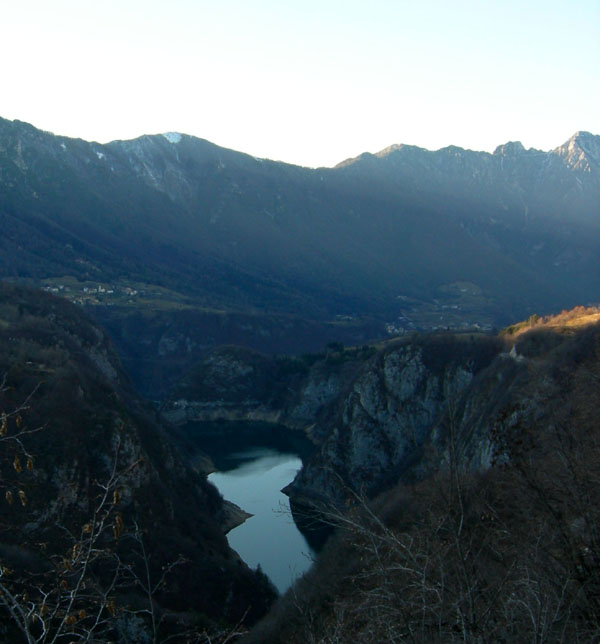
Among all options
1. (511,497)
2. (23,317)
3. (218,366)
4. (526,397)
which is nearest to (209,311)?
(218,366)

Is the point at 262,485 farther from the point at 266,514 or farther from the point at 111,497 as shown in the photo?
the point at 111,497

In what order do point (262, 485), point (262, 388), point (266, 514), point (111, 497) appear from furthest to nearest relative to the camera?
1. point (262, 388)
2. point (262, 485)
3. point (266, 514)
4. point (111, 497)

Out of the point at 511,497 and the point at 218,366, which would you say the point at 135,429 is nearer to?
the point at 511,497

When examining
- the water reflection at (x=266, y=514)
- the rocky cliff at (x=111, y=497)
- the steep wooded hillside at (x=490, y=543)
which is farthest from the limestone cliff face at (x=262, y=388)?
the steep wooded hillside at (x=490, y=543)

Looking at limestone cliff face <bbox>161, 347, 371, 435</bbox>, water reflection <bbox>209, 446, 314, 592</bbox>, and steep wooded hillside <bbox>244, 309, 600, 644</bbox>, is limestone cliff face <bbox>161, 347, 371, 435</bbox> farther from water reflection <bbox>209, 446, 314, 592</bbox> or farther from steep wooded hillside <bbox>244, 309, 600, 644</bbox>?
steep wooded hillside <bbox>244, 309, 600, 644</bbox>

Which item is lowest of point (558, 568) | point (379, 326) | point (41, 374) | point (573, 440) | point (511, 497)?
point (379, 326)

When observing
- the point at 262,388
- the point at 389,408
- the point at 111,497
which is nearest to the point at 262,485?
the point at 389,408

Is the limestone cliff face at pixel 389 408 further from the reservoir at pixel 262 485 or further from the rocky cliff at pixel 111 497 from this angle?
the rocky cliff at pixel 111 497

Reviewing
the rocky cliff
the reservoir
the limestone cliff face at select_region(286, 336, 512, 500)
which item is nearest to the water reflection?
the reservoir
